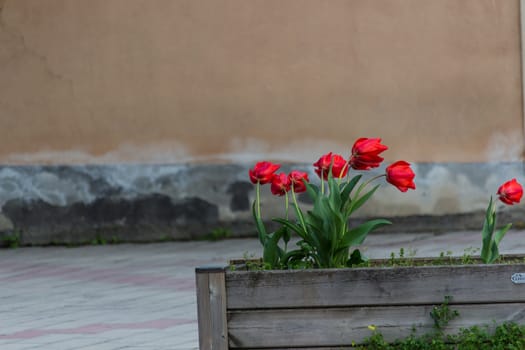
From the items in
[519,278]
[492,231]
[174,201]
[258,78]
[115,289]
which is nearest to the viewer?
[519,278]

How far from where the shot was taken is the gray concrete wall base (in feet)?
35.1

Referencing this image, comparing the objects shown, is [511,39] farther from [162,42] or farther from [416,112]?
[162,42]

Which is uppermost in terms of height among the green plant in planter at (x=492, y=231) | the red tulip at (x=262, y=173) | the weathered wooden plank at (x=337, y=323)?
the red tulip at (x=262, y=173)

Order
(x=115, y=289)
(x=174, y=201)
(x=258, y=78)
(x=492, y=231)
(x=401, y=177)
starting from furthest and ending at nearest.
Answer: (x=174, y=201) < (x=258, y=78) < (x=115, y=289) < (x=492, y=231) < (x=401, y=177)

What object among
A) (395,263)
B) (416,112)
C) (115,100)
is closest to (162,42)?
(115,100)

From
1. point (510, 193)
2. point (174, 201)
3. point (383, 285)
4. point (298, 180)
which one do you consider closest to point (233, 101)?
point (174, 201)

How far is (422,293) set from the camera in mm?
3807

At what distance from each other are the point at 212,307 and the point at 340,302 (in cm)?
42

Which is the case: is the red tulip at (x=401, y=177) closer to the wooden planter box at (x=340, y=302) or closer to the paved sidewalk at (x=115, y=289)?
the wooden planter box at (x=340, y=302)

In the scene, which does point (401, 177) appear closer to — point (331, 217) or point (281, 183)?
point (331, 217)

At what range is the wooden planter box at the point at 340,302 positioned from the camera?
3.81 meters

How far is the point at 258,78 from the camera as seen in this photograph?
10.7 m

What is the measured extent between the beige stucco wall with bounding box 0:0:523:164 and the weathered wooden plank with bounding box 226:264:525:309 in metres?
6.84

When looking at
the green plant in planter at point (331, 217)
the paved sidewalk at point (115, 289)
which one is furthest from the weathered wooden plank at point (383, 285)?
the paved sidewalk at point (115, 289)
